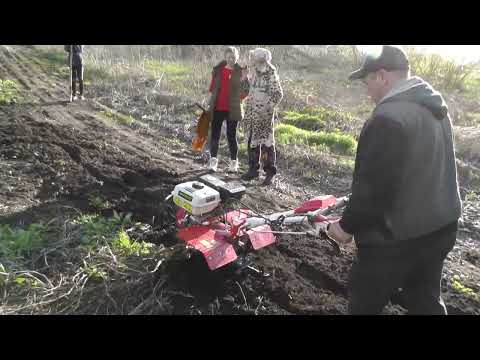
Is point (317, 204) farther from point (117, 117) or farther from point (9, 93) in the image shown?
point (9, 93)

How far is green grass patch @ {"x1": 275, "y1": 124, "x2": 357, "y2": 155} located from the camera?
7941mm

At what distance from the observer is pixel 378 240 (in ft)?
8.07

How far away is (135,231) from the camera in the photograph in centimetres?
441

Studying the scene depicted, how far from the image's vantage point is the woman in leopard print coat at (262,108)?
18.6 feet

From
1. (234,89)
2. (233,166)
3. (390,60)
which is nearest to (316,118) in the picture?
(233,166)

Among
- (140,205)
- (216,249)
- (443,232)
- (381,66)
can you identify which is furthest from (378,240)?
(140,205)

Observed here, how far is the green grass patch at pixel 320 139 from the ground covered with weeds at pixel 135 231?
4 cm

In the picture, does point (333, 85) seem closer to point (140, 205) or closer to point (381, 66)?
point (140, 205)

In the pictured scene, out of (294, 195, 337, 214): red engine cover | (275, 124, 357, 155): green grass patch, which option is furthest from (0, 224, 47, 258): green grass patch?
(275, 124, 357, 155): green grass patch

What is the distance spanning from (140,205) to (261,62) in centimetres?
236

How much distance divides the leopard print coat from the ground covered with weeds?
70 cm

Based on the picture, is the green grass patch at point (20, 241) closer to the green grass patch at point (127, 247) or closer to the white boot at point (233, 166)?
the green grass patch at point (127, 247)

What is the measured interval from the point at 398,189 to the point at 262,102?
11.8 ft

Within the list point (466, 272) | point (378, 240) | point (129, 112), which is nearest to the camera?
point (378, 240)
